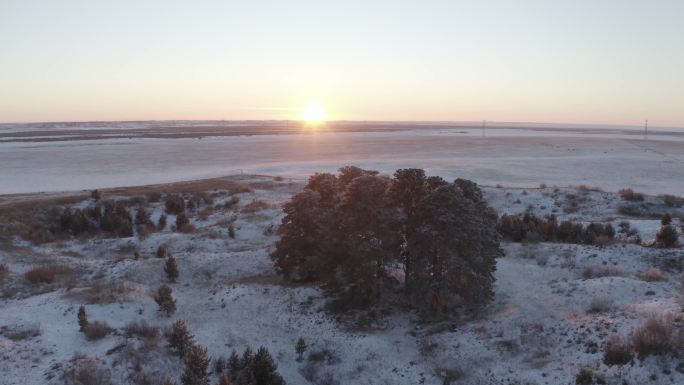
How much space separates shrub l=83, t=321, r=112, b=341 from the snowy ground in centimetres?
29

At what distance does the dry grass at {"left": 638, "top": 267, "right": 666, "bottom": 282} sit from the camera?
19.6 metres

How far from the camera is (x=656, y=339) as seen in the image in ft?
44.1

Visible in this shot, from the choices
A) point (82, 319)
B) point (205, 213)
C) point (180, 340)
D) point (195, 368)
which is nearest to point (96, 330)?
point (82, 319)

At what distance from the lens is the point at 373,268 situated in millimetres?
19141

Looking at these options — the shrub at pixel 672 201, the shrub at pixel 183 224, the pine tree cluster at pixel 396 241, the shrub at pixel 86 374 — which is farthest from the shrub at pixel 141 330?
the shrub at pixel 672 201

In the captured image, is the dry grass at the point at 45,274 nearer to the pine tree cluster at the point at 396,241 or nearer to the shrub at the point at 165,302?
the shrub at the point at 165,302

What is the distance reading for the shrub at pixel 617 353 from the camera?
1341 cm

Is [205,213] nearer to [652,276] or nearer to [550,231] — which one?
[550,231]

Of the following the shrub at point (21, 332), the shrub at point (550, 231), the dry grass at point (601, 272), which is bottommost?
the shrub at point (21, 332)

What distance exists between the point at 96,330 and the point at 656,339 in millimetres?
18455

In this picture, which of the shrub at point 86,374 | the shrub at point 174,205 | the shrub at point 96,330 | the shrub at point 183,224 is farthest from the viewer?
the shrub at point 174,205

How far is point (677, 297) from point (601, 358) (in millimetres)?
5575

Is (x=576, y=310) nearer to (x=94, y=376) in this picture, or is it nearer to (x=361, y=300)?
(x=361, y=300)

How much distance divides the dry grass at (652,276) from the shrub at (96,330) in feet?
70.9
